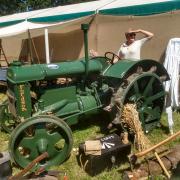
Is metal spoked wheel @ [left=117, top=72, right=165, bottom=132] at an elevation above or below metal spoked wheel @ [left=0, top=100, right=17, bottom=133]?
above

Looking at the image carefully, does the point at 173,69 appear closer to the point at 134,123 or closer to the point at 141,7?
the point at 134,123

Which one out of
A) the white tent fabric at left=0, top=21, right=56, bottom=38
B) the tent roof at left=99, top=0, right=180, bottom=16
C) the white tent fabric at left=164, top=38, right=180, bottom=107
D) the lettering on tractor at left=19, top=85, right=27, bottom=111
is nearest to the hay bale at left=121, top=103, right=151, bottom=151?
the lettering on tractor at left=19, top=85, right=27, bottom=111

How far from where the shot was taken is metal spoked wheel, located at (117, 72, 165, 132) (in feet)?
15.3

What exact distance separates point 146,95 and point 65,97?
1.11 metres

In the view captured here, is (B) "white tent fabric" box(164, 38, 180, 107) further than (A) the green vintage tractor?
Yes

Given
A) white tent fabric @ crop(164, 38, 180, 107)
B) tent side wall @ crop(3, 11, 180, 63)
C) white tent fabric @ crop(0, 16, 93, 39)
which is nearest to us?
white tent fabric @ crop(164, 38, 180, 107)

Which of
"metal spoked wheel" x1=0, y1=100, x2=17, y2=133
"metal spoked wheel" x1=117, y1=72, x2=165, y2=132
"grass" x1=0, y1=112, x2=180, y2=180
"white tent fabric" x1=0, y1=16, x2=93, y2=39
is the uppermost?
"white tent fabric" x1=0, y1=16, x2=93, y2=39

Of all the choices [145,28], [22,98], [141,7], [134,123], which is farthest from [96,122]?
[141,7]

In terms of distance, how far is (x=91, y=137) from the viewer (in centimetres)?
505

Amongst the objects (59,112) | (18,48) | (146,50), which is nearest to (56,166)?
(59,112)

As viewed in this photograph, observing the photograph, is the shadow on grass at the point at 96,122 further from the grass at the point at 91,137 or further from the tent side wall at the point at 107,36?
the tent side wall at the point at 107,36

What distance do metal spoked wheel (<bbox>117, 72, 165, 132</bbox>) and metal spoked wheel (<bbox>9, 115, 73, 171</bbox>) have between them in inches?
36.3

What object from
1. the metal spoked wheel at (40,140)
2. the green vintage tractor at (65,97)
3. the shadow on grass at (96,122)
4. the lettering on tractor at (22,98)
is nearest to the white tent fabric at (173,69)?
the green vintage tractor at (65,97)

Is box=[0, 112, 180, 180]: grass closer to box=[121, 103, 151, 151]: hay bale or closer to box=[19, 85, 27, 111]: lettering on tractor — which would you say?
box=[121, 103, 151, 151]: hay bale
